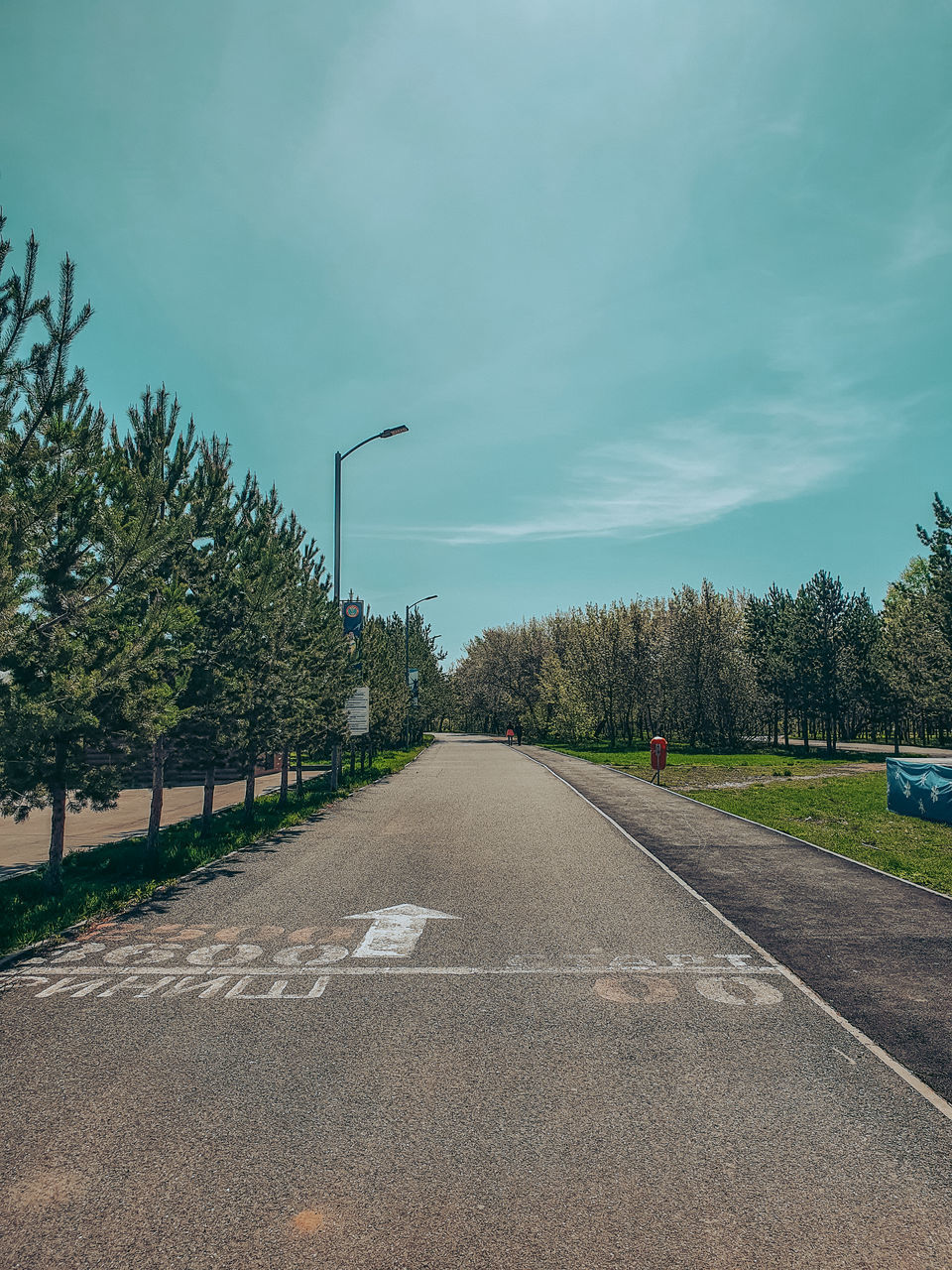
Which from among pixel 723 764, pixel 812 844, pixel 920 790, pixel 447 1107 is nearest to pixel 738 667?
pixel 723 764

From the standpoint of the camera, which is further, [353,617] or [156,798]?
[353,617]

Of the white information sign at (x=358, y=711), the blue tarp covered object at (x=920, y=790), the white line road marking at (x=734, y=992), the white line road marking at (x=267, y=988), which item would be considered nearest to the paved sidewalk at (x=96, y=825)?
the white information sign at (x=358, y=711)

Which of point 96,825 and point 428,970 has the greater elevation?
point 428,970

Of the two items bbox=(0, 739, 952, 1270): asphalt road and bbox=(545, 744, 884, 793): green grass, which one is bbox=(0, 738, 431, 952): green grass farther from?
bbox=(545, 744, 884, 793): green grass

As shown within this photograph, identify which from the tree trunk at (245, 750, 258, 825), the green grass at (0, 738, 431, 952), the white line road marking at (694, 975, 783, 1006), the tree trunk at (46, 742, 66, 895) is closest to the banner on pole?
the green grass at (0, 738, 431, 952)

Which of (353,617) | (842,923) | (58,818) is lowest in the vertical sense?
(842,923)

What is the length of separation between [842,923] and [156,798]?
1034cm

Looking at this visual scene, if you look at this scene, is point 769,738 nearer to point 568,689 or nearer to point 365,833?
point 568,689

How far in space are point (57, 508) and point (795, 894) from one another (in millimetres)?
10739

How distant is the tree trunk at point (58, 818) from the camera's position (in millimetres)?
9734

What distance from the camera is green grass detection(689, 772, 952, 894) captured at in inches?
510

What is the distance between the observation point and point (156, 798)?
12.8 meters

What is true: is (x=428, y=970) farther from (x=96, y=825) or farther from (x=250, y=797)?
(x=96, y=825)

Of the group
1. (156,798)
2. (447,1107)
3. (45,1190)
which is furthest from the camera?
(156,798)
